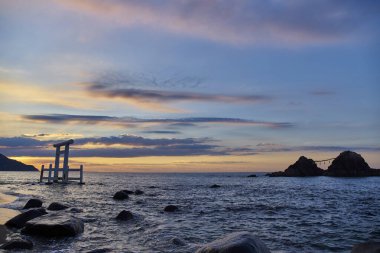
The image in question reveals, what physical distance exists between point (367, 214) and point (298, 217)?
6.10 metres

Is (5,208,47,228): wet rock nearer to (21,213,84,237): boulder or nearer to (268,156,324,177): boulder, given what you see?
(21,213,84,237): boulder

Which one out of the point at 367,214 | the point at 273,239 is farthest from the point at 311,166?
the point at 273,239

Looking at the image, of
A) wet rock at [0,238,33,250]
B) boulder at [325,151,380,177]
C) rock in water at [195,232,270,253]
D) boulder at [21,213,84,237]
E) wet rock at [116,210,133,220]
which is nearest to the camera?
rock in water at [195,232,270,253]

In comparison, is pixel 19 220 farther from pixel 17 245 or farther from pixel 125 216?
pixel 125 216

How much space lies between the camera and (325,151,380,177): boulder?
142m

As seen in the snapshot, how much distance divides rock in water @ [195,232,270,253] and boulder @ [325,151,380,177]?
147 m

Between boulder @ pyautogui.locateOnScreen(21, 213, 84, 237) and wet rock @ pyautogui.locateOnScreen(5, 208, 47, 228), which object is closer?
boulder @ pyautogui.locateOnScreen(21, 213, 84, 237)

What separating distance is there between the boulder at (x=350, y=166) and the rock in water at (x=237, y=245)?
147 meters

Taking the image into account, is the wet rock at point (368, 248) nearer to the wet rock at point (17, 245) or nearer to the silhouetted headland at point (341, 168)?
the wet rock at point (17, 245)

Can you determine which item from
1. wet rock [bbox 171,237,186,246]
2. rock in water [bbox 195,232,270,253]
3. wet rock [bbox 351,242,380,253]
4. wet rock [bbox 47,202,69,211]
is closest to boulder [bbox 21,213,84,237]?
wet rock [bbox 171,237,186,246]

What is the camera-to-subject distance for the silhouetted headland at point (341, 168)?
142375mm

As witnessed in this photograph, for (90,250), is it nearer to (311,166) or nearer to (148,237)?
(148,237)

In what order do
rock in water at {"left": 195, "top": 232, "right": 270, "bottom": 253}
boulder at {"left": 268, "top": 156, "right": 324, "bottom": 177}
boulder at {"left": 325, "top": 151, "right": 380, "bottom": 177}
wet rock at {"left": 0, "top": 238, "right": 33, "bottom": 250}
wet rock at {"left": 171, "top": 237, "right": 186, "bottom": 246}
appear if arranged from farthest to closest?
boulder at {"left": 268, "top": 156, "right": 324, "bottom": 177} < boulder at {"left": 325, "top": 151, "right": 380, "bottom": 177} < wet rock at {"left": 171, "top": 237, "right": 186, "bottom": 246} < wet rock at {"left": 0, "top": 238, "right": 33, "bottom": 250} < rock in water at {"left": 195, "top": 232, "right": 270, "bottom": 253}

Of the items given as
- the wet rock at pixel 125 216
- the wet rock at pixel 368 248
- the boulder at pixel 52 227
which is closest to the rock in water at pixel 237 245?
the wet rock at pixel 368 248
